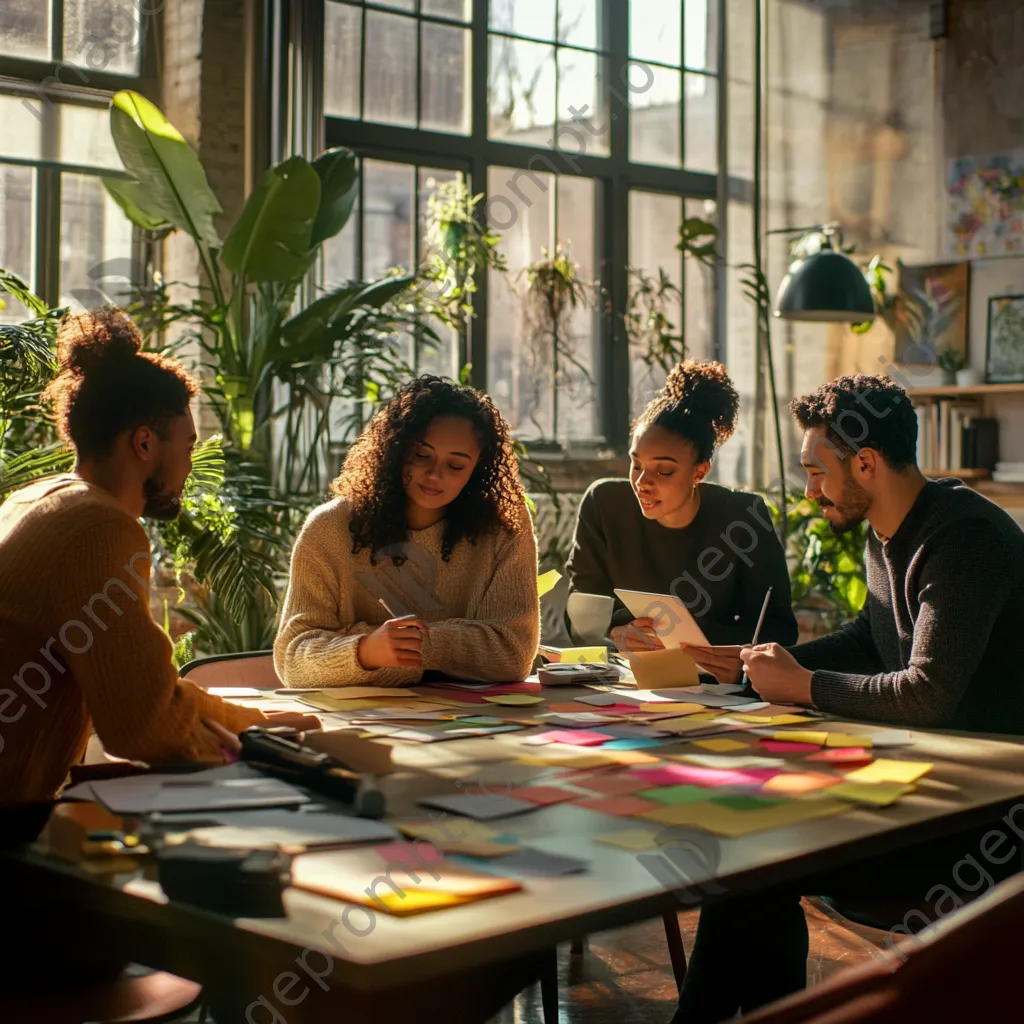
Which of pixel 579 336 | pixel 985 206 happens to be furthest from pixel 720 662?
pixel 985 206

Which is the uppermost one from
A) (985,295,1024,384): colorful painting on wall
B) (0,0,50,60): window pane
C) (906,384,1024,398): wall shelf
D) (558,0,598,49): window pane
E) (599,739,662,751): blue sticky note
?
(558,0,598,49): window pane

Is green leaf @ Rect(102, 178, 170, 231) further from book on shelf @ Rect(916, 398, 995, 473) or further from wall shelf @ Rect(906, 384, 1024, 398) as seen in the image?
book on shelf @ Rect(916, 398, 995, 473)

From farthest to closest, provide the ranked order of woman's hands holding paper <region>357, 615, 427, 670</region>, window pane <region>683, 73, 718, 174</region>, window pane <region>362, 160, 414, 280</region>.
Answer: window pane <region>683, 73, 718, 174</region> < window pane <region>362, 160, 414, 280</region> < woman's hands holding paper <region>357, 615, 427, 670</region>

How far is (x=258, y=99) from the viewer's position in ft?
17.3

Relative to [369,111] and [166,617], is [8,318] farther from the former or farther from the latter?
[369,111]

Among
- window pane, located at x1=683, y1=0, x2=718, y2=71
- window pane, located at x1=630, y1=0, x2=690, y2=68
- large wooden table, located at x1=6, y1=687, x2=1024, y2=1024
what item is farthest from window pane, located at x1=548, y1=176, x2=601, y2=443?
large wooden table, located at x1=6, y1=687, x2=1024, y2=1024

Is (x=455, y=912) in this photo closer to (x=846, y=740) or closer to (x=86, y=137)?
(x=846, y=740)

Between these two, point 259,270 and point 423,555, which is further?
point 259,270

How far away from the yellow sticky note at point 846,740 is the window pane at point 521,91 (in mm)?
4706

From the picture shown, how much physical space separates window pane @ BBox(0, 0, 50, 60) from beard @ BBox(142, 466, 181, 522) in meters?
3.76

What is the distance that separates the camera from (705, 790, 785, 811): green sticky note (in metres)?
1.63

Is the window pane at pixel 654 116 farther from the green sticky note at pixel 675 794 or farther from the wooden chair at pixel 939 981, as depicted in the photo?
the wooden chair at pixel 939 981

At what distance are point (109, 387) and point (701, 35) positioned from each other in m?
5.91

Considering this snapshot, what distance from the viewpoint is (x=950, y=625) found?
7.54 feet
